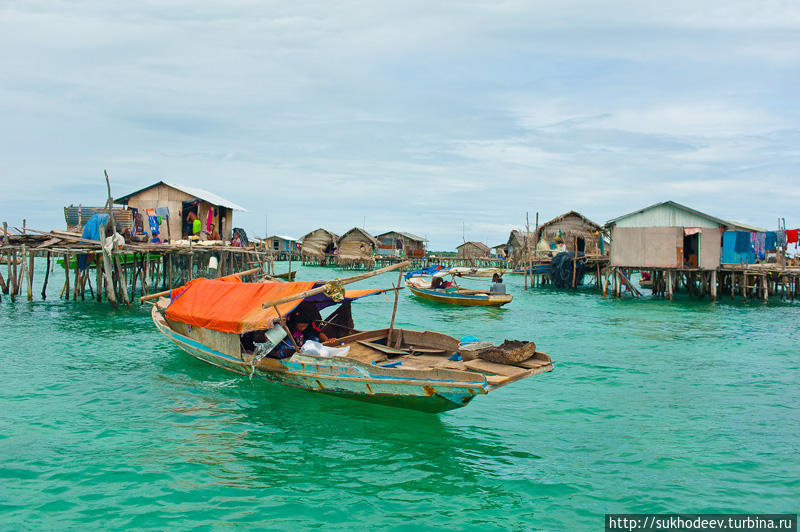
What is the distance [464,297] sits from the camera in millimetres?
27688

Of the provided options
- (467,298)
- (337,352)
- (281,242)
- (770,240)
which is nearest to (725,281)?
(770,240)

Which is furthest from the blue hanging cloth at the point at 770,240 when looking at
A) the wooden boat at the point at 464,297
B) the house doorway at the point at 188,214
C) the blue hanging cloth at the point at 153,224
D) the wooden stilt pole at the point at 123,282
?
the wooden stilt pole at the point at 123,282

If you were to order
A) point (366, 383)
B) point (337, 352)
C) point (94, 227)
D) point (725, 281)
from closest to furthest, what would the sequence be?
point (366, 383) < point (337, 352) < point (94, 227) < point (725, 281)

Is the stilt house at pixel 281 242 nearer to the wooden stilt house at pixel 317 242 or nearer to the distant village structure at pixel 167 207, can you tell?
the wooden stilt house at pixel 317 242

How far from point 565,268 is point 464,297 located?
1444 cm

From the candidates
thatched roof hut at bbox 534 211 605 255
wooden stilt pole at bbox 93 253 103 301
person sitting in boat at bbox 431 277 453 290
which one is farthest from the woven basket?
thatched roof hut at bbox 534 211 605 255

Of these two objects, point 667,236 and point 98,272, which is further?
point 667,236

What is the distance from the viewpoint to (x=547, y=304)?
98.3ft

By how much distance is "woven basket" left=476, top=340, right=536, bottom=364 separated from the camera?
841 cm

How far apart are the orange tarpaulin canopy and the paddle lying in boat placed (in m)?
0.02

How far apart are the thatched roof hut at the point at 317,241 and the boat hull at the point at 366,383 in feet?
187

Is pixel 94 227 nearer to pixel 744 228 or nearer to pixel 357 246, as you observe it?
pixel 744 228

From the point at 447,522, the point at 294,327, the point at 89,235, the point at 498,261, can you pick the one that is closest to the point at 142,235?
the point at 89,235

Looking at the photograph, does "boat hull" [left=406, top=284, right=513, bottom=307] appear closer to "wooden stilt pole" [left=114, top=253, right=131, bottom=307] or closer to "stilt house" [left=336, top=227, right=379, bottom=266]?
"wooden stilt pole" [left=114, top=253, right=131, bottom=307]
